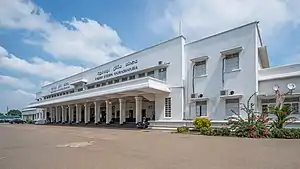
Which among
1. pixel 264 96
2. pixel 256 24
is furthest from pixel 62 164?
pixel 256 24

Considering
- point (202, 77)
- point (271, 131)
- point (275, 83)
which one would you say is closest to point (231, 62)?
point (202, 77)

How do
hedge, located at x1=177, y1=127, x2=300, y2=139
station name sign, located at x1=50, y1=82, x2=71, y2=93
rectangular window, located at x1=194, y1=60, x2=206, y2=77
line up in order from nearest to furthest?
hedge, located at x1=177, y1=127, x2=300, y2=139
rectangular window, located at x1=194, y1=60, x2=206, y2=77
station name sign, located at x1=50, y1=82, x2=71, y2=93

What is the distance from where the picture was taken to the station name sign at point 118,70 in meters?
31.0

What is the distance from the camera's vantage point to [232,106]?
2108cm

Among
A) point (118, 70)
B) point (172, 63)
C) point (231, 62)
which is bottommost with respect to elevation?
point (231, 62)

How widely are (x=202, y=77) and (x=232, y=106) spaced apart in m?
3.82

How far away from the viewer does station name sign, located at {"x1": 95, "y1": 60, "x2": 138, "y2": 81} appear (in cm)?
3103

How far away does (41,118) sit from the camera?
5847 cm

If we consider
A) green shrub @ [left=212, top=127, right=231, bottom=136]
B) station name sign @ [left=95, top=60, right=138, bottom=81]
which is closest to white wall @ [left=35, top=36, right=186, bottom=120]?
station name sign @ [left=95, top=60, right=138, bottom=81]

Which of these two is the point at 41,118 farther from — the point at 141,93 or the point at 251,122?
the point at 251,122

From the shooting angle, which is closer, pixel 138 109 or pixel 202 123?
pixel 202 123

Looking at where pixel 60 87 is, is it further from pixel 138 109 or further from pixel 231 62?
pixel 231 62

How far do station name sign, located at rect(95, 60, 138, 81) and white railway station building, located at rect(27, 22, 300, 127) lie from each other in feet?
0.38

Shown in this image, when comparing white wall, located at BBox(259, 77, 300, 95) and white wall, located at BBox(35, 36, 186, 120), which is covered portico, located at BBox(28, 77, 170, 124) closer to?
white wall, located at BBox(35, 36, 186, 120)
